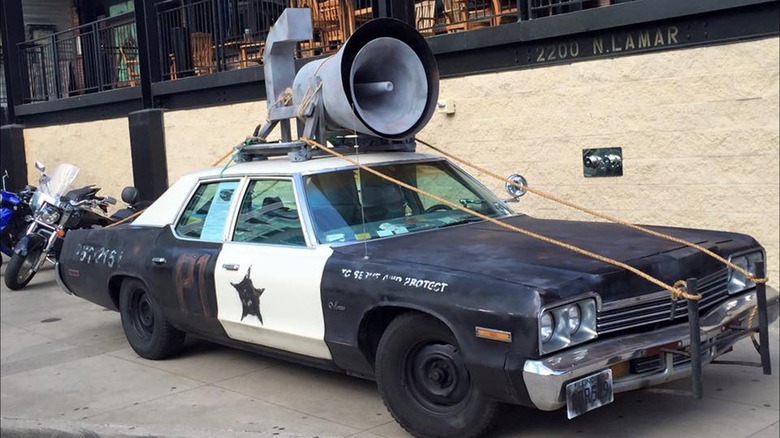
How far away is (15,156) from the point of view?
56.4ft

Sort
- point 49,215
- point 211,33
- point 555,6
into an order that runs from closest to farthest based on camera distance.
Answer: point 555,6, point 49,215, point 211,33

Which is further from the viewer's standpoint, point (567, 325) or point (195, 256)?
point (195, 256)

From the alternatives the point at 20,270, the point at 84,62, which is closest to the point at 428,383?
the point at 20,270

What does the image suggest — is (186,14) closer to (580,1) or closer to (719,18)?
(580,1)

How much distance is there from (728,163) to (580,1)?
204cm

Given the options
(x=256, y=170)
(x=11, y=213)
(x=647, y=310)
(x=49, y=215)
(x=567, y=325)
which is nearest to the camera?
(x=567, y=325)

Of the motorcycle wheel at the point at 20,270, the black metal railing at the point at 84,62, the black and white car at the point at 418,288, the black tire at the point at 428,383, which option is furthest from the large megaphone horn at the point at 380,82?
the black metal railing at the point at 84,62

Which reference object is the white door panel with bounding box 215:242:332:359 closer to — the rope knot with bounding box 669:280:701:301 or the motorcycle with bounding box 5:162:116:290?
the rope knot with bounding box 669:280:701:301

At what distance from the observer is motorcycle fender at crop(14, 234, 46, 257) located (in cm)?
1027

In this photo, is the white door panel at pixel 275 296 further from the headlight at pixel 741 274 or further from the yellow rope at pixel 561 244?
the headlight at pixel 741 274

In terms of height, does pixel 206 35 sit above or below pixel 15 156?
above

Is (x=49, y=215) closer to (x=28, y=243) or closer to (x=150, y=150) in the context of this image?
(x=28, y=243)

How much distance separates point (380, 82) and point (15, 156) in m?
13.0

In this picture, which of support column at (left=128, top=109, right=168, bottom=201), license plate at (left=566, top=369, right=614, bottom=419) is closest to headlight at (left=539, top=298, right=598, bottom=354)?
license plate at (left=566, top=369, right=614, bottom=419)
